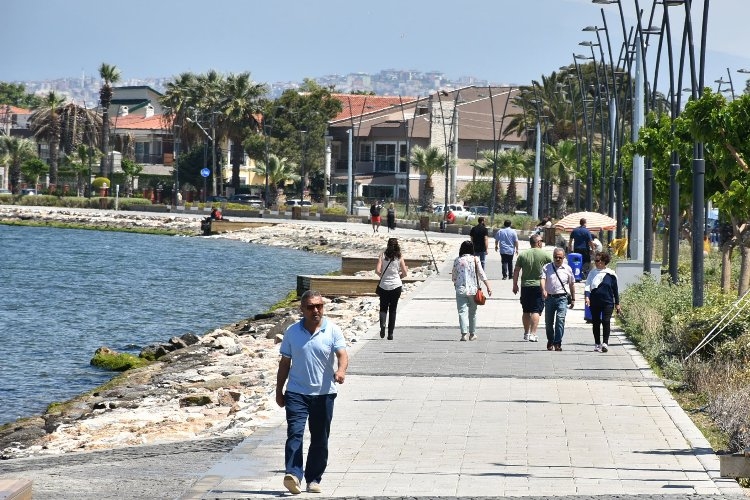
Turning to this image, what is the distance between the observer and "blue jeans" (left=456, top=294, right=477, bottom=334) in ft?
69.5

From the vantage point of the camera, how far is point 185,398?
18.1 metres

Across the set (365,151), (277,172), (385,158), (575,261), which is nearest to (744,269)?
(575,261)

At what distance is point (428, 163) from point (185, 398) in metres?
84.2

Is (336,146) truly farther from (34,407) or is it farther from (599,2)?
(34,407)

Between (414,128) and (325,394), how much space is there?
99275 mm

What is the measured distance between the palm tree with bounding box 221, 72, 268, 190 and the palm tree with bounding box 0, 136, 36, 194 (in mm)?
20888

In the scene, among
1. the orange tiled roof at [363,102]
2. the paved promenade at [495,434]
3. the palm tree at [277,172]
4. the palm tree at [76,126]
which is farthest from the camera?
the palm tree at [76,126]

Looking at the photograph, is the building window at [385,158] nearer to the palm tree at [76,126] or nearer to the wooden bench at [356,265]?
the palm tree at [76,126]

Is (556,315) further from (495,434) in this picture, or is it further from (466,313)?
(495,434)

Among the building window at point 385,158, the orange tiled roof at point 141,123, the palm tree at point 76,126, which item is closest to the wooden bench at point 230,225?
the building window at point 385,158

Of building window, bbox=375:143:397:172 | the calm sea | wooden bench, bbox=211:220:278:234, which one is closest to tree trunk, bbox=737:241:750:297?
the calm sea

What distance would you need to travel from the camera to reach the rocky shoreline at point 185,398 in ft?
50.3

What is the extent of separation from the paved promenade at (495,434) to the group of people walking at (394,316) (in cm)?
35

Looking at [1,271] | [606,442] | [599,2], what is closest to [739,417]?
[606,442]
